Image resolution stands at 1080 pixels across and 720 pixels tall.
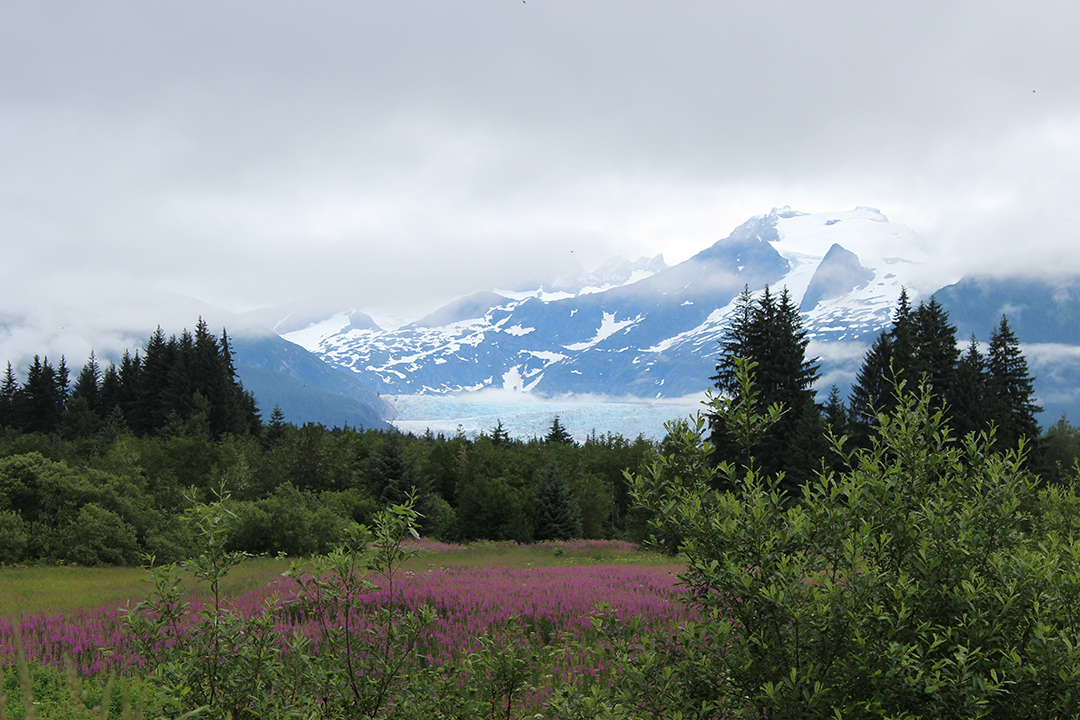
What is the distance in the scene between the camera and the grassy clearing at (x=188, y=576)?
523 inches

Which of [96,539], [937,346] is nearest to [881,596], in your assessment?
[96,539]

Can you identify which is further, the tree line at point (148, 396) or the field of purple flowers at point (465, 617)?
the tree line at point (148, 396)

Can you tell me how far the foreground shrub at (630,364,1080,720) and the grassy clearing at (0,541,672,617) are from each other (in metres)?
2.28

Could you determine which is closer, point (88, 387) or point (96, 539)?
point (96, 539)

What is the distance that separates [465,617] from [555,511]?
997 inches

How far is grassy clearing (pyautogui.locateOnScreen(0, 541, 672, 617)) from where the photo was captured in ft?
43.6

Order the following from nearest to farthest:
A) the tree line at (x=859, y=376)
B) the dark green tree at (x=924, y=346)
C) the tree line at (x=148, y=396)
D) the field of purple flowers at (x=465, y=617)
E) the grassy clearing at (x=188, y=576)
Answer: the field of purple flowers at (x=465, y=617), the grassy clearing at (x=188, y=576), the tree line at (x=859, y=376), the dark green tree at (x=924, y=346), the tree line at (x=148, y=396)

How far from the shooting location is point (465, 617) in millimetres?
11398

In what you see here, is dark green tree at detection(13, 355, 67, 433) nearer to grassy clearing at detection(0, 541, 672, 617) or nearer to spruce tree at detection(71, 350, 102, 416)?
spruce tree at detection(71, 350, 102, 416)

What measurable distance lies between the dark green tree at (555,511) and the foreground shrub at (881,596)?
32717mm

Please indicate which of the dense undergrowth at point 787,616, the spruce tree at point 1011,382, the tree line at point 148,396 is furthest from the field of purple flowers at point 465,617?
the tree line at point 148,396

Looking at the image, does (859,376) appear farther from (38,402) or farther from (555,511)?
(38,402)

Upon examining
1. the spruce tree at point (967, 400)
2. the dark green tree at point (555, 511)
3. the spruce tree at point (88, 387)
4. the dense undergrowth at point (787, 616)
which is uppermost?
the spruce tree at point (88, 387)

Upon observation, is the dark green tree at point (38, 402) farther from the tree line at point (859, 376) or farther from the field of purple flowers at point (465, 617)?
the field of purple flowers at point (465, 617)
